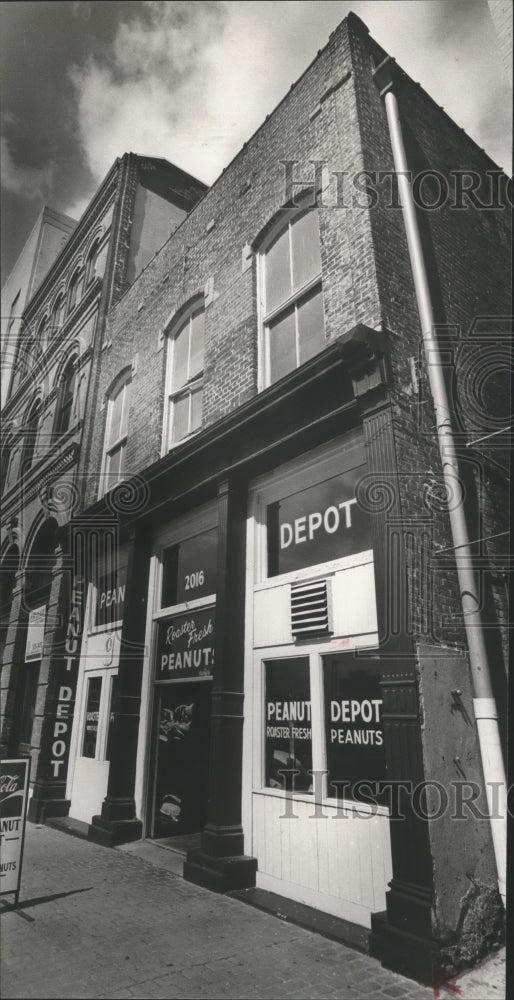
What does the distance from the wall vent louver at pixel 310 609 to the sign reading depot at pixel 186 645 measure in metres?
1.55

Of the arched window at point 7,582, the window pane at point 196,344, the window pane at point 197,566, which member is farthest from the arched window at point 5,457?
the window pane at point 197,566

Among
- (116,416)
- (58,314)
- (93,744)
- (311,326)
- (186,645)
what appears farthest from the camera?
(58,314)

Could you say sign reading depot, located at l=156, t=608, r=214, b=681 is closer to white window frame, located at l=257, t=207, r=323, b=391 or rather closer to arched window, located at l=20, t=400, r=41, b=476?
white window frame, located at l=257, t=207, r=323, b=391

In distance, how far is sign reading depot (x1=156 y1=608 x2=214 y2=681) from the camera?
681 cm

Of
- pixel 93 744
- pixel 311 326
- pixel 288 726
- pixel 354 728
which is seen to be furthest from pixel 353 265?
pixel 93 744

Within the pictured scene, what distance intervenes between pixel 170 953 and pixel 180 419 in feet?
21.8

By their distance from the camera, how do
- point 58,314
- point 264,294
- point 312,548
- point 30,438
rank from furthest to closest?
1. point 58,314
2. point 30,438
3. point 264,294
4. point 312,548

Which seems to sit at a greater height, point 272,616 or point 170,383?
point 170,383

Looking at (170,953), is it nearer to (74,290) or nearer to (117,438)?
(117,438)

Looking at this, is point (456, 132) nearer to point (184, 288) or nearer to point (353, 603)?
point (184, 288)

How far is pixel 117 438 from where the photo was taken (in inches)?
424

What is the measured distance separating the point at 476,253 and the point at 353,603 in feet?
18.0

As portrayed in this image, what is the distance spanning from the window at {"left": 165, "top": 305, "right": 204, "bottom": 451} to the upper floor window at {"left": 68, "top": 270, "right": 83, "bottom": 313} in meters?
6.53

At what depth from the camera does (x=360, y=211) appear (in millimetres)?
6004
